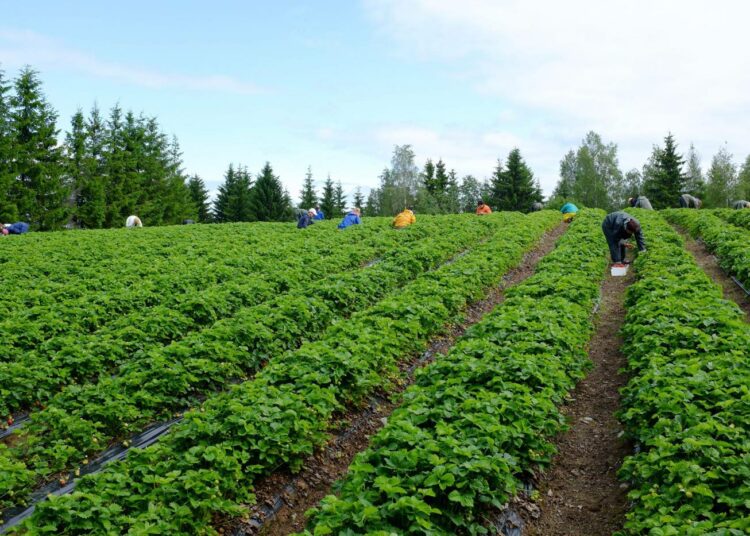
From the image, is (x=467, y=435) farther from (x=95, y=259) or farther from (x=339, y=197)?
(x=339, y=197)

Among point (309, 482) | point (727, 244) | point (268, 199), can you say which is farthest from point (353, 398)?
point (268, 199)

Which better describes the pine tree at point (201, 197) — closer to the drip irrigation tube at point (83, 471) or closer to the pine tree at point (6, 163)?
the pine tree at point (6, 163)

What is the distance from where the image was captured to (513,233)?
20984 mm

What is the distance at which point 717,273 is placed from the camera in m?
14.8

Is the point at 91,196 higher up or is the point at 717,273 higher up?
the point at 91,196

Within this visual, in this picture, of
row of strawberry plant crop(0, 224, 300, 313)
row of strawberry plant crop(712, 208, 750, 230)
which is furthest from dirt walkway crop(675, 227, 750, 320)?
row of strawberry plant crop(0, 224, 300, 313)

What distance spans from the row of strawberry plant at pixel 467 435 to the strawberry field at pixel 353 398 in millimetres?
25

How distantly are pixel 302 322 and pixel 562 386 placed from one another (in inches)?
195

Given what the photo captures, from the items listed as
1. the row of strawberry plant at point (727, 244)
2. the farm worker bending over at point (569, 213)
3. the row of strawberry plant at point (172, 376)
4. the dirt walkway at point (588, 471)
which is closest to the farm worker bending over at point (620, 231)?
the row of strawberry plant at point (727, 244)

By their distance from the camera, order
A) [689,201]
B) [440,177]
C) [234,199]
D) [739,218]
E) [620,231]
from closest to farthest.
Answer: [620,231]
[739,218]
[689,201]
[234,199]
[440,177]

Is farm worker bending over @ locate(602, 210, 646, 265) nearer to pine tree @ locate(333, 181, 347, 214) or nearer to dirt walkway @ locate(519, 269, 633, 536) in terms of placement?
dirt walkway @ locate(519, 269, 633, 536)

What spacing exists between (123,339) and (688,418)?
8.35 m

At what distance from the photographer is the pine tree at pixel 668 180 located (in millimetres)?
55188

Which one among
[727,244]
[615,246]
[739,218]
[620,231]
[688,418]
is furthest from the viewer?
[739,218]
